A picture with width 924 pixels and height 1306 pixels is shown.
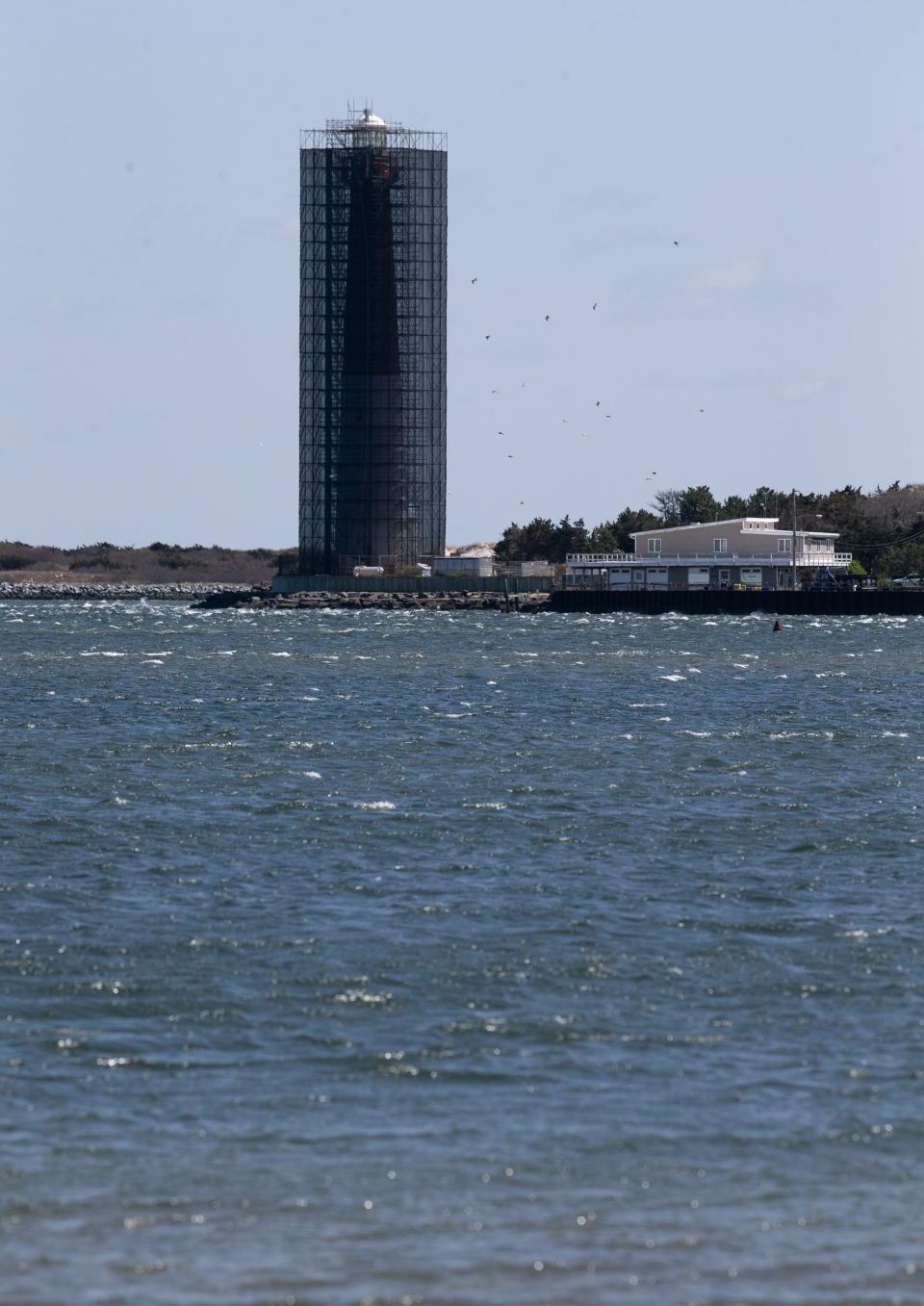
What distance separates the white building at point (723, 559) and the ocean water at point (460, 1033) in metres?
136

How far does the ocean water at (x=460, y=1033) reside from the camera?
42.2 ft

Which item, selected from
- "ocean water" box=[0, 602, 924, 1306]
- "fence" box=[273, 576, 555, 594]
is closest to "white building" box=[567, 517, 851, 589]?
"fence" box=[273, 576, 555, 594]

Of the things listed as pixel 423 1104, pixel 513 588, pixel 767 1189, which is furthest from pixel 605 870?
pixel 513 588

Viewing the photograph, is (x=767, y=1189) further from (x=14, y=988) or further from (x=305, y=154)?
(x=305, y=154)

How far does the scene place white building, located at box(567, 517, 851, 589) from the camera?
177750 millimetres

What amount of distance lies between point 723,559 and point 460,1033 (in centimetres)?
16323

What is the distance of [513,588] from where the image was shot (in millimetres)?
195125

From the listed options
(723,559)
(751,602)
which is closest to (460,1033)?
(751,602)

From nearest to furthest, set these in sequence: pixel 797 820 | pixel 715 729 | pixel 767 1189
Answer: pixel 767 1189 → pixel 797 820 → pixel 715 729

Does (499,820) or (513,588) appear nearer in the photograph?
(499,820)

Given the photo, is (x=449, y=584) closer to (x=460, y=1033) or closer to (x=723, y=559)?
(x=723, y=559)

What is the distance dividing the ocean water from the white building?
135863 millimetres

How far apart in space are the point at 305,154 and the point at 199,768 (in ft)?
539

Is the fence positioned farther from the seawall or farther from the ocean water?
the ocean water
